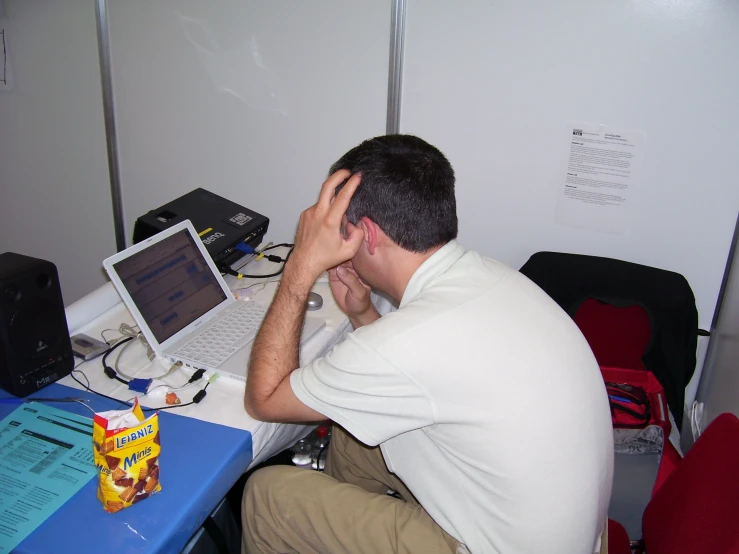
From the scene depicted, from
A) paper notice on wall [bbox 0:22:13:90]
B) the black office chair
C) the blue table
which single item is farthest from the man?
paper notice on wall [bbox 0:22:13:90]

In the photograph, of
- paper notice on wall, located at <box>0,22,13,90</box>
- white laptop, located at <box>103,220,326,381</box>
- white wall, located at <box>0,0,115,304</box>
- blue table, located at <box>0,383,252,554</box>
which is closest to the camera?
blue table, located at <box>0,383,252,554</box>

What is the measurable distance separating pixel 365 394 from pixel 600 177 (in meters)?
1.49

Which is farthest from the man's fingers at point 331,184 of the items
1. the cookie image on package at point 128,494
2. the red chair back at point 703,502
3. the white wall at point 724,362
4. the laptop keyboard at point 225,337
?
the white wall at point 724,362

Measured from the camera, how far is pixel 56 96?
2.78 m

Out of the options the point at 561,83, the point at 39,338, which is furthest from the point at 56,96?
the point at 561,83

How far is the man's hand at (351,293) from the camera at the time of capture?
5.10ft

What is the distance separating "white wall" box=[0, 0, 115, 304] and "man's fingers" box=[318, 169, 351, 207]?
6.45 feet

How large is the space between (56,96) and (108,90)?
0.29 m

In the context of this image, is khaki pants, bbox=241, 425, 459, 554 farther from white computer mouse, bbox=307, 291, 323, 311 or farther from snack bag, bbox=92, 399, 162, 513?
white computer mouse, bbox=307, 291, 323, 311

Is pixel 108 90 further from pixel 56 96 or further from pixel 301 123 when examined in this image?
pixel 301 123

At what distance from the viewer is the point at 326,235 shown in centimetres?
124

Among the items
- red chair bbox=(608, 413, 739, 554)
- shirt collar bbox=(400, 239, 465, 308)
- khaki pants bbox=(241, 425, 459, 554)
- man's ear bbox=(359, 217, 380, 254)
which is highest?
man's ear bbox=(359, 217, 380, 254)

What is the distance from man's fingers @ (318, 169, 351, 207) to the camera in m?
1.21

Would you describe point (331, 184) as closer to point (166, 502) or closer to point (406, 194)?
point (406, 194)
